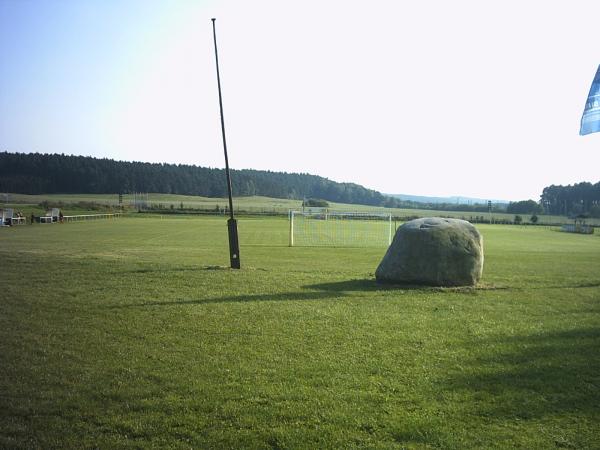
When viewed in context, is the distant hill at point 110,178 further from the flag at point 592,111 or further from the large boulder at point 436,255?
the flag at point 592,111

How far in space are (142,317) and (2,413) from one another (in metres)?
3.63

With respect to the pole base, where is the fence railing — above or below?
above

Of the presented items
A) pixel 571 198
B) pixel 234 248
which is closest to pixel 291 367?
pixel 234 248

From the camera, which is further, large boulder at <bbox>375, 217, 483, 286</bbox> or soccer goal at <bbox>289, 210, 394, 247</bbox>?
soccer goal at <bbox>289, 210, 394, 247</bbox>

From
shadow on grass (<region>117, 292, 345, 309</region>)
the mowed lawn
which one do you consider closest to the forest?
shadow on grass (<region>117, 292, 345, 309</region>)

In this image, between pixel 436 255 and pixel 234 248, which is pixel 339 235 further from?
pixel 436 255

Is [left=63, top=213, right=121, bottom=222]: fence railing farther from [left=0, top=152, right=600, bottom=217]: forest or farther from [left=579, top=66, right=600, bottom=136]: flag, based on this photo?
[left=0, top=152, right=600, bottom=217]: forest

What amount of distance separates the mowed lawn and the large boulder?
30.5 inches

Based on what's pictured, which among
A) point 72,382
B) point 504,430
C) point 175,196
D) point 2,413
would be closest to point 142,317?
point 72,382

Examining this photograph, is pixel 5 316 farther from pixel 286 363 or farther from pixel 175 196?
pixel 175 196

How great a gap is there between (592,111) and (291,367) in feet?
42.8

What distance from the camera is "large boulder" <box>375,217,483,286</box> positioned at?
11.6 m

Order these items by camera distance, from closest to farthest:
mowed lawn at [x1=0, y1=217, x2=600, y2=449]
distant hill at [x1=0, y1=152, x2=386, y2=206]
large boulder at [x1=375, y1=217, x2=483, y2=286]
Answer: mowed lawn at [x1=0, y1=217, x2=600, y2=449]
large boulder at [x1=375, y1=217, x2=483, y2=286]
distant hill at [x1=0, y1=152, x2=386, y2=206]

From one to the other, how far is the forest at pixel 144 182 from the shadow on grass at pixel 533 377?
407ft
